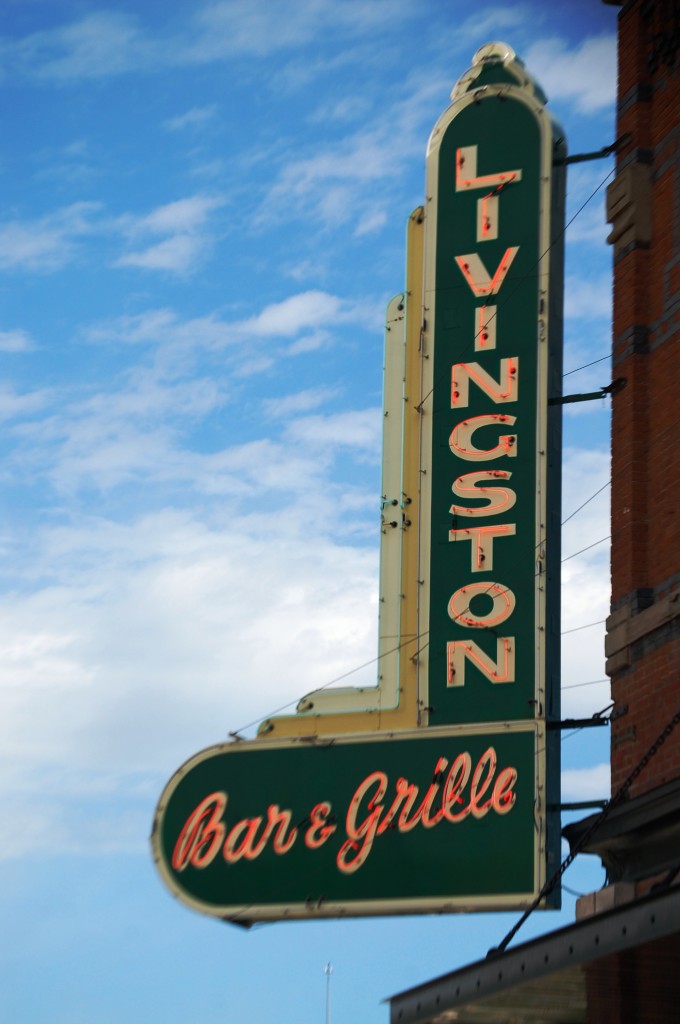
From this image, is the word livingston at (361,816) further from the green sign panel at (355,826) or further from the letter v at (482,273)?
the letter v at (482,273)

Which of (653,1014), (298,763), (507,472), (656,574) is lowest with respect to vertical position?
(653,1014)

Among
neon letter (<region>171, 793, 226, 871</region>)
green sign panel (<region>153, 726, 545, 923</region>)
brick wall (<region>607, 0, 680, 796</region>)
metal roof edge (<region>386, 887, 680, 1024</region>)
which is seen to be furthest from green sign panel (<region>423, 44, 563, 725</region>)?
metal roof edge (<region>386, 887, 680, 1024</region>)

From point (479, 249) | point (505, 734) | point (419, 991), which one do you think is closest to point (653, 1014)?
point (419, 991)

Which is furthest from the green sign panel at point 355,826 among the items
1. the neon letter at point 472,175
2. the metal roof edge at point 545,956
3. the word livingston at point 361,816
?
the neon letter at point 472,175

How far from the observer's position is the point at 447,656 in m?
17.5

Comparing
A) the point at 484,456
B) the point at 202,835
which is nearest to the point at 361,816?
the point at 202,835

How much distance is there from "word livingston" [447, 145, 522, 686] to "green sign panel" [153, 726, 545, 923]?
2.92 ft

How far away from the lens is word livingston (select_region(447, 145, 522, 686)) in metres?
17.3

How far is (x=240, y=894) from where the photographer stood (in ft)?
57.1

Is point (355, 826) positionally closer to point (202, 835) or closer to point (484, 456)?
point (202, 835)

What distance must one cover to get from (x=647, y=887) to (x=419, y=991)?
3483mm

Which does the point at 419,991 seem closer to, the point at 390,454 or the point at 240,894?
the point at 240,894

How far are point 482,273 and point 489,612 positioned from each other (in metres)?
4.04

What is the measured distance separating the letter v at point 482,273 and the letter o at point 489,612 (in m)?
3.48
